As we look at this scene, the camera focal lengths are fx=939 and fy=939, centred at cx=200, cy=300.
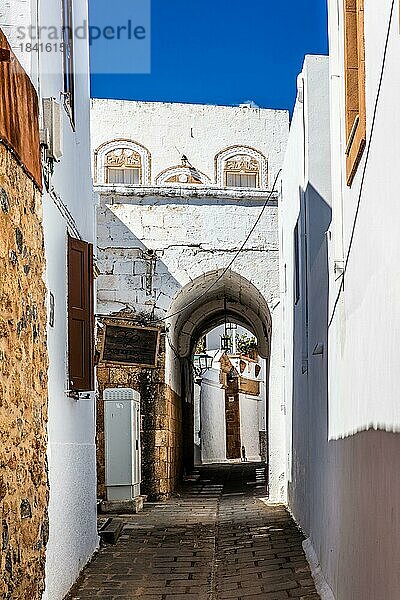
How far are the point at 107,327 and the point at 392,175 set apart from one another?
10.3 metres

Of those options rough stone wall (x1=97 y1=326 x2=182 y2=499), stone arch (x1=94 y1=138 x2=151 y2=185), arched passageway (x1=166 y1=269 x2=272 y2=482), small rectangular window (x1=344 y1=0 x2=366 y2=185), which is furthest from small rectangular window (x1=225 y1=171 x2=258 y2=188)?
small rectangular window (x1=344 y1=0 x2=366 y2=185)

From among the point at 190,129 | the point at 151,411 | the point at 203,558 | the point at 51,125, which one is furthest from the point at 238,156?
the point at 51,125

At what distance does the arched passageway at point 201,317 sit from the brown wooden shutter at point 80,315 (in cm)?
687

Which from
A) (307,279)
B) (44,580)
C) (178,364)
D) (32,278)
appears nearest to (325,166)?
(307,279)

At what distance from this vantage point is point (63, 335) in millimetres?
7637

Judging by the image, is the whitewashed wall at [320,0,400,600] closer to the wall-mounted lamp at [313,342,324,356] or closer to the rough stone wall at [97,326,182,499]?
the wall-mounted lamp at [313,342,324,356]

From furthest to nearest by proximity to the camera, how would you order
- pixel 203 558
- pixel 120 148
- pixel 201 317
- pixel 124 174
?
pixel 120 148, pixel 124 174, pixel 201 317, pixel 203 558

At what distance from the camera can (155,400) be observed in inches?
594

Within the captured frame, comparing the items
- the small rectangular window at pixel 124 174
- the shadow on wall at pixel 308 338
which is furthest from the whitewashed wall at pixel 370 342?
the small rectangular window at pixel 124 174

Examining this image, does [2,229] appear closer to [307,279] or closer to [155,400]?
[307,279]

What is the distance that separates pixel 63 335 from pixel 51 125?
1.79m

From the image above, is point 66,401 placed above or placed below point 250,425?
above

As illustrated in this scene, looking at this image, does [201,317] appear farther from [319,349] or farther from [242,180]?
[319,349]

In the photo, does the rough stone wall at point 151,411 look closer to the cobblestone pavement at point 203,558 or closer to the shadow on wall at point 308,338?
the cobblestone pavement at point 203,558
